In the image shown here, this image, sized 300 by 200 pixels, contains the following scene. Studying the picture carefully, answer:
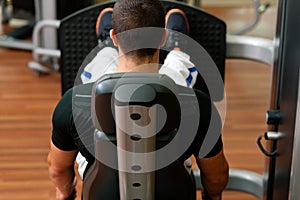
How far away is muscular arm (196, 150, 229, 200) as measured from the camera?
163cm

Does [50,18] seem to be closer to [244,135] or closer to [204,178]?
[244,135]

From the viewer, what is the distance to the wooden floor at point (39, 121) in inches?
109

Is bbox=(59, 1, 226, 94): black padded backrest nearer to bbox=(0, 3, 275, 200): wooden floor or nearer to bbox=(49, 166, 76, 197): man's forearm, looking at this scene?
bbox=(49, 166, 76, 197): man's forearm

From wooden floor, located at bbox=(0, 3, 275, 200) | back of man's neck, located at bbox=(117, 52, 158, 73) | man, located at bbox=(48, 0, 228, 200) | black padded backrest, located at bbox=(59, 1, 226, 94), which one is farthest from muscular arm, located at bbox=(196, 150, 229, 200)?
wooden floor, located at bbox=(0, 3, 275, 200)

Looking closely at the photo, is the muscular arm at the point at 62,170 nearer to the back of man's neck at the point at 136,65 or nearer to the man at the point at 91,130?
the man at the point at 91,130

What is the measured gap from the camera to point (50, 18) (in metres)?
3.92

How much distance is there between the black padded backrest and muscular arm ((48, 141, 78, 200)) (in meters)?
0.43

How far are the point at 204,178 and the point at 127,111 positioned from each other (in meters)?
0.46

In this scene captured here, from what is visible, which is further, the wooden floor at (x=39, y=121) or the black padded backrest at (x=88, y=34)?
the wooden floor at (x=39, y=121)

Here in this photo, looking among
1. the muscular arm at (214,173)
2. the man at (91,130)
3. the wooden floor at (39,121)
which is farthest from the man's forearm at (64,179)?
the wooden floor at (39,121)

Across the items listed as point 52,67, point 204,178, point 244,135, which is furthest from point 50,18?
point 204,178

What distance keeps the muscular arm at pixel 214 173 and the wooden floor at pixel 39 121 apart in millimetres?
967

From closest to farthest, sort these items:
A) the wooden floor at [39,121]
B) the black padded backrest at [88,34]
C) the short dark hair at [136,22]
A: the short dark hair at [136,22] → the black padded backrest at [88,34] → the wooden floor at [39,121]

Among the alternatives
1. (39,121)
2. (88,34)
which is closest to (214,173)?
(88,34)
